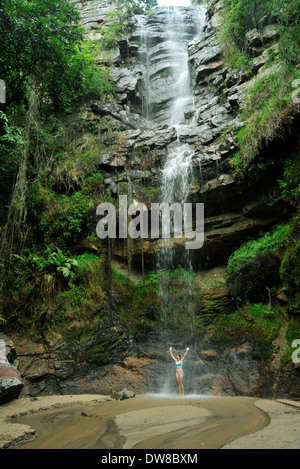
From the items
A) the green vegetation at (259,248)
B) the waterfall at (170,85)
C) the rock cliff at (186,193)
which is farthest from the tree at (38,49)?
the green vegetation at (259,248)

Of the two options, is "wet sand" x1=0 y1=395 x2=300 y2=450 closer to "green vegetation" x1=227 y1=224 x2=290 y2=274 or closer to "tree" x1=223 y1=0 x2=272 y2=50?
"green vegetation" x1=227 y1=224 x2=290 y2=274

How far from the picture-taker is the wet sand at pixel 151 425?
3.08 m

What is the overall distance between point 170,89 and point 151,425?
19465mm

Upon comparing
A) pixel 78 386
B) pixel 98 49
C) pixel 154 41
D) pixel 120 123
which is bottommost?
pixel 78 386

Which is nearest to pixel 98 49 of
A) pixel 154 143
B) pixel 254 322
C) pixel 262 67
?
pixel 154 143

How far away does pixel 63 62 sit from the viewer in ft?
29.4

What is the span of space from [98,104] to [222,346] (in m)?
13.8

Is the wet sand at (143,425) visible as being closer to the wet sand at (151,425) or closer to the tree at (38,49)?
the wet sand at (151,425)

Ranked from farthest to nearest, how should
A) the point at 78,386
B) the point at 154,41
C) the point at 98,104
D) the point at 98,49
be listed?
the point at 154,41 → the point at 98,49 → the point at 98,104 → the point at 78,386

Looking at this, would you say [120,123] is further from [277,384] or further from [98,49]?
[277,384]

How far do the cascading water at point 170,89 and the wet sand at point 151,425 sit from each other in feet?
9.93

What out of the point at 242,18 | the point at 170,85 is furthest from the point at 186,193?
the point at 170,85

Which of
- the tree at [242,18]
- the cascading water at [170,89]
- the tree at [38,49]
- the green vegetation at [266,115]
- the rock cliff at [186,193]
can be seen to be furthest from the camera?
the tree at [242,18]
